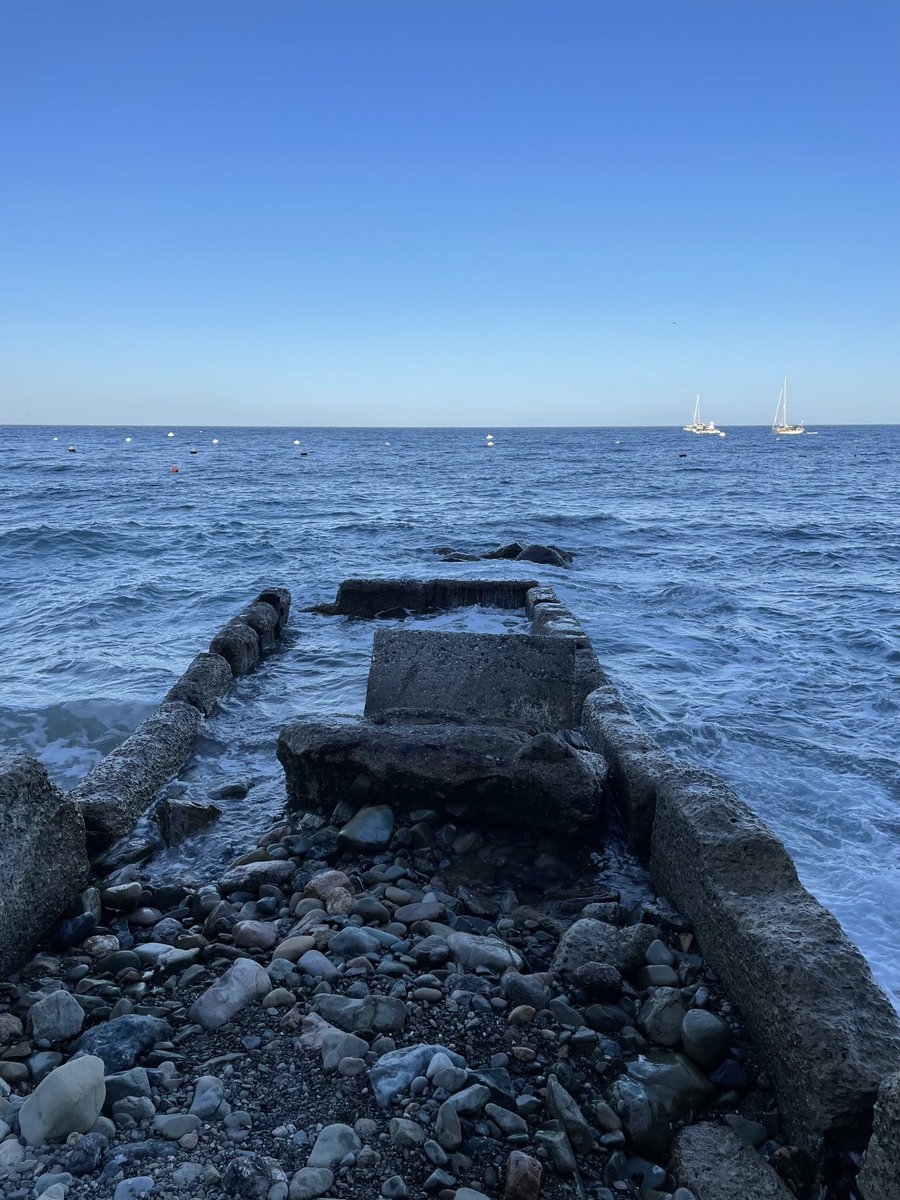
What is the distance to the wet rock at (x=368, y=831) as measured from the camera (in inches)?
169

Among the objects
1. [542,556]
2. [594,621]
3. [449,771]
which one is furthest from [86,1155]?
[542,556]

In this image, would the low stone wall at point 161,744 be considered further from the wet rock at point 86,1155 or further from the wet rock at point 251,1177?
the wet rock at point 251,1177

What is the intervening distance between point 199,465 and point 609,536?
39856 millimetres

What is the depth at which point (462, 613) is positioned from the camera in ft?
36.0

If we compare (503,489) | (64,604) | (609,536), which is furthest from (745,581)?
(503,489)

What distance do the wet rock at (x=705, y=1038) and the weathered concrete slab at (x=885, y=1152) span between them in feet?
2.23

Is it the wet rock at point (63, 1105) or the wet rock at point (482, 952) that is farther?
the wet rock at point (482, 952)

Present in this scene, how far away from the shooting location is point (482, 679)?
573 centimetres

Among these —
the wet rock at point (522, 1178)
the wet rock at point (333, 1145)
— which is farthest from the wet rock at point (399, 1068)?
the wet rock at point (522, 1178)

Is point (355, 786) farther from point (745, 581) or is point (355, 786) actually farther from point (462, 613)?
point (745, 581)

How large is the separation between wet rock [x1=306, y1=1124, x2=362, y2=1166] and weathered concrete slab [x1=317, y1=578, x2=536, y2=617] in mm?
9093

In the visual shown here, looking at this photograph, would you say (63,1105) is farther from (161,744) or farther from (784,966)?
(161,744)

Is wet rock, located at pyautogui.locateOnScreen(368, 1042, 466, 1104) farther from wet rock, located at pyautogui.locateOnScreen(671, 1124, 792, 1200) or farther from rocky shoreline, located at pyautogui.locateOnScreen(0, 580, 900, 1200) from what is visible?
wet rock, located at pyautogui.locateOnScreen(671, 1124, 792, 1200)

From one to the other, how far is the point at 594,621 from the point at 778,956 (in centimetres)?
962
